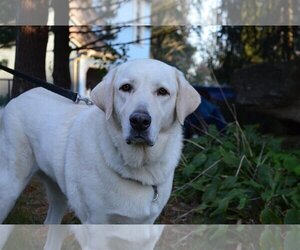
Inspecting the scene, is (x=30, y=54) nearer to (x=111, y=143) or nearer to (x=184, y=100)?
(x=111, y=143)

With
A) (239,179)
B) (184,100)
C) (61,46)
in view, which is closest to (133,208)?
(184,100)

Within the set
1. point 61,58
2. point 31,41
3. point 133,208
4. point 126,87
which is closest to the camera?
point 126,87

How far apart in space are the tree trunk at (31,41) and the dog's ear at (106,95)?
5.63 ft

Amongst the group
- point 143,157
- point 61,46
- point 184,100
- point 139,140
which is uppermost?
point 61,46

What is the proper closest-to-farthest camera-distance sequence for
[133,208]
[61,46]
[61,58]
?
[133,208]
[61,58]
[61,46]

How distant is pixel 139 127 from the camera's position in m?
2.21

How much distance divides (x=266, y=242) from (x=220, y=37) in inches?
160

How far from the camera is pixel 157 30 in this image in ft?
21.4

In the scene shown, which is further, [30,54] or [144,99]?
[30,54]

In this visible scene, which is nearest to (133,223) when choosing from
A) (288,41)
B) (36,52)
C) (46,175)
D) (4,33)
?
(46,175)

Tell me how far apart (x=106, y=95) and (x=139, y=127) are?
0.25m

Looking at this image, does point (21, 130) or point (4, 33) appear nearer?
point (21, 130)

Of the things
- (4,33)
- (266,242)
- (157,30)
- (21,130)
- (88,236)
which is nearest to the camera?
(88,236)

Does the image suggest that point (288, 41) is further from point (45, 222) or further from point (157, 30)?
point (45, 222)
